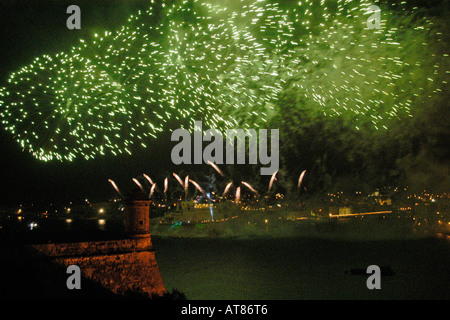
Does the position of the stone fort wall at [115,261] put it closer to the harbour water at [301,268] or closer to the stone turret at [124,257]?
the stone turret at [124,257]

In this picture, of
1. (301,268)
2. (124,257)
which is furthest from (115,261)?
(301,268)

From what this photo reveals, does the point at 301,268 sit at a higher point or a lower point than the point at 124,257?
lower

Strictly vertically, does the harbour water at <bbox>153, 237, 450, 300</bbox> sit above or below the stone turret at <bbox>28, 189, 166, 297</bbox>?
below

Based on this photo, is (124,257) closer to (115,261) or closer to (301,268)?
(115,261)

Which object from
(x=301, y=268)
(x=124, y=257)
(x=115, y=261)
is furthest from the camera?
(x=301, y=268)

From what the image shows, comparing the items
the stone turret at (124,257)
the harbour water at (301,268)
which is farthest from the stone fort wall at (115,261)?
the harbour water at (301,268)

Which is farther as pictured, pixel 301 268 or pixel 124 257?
pixel 301 268

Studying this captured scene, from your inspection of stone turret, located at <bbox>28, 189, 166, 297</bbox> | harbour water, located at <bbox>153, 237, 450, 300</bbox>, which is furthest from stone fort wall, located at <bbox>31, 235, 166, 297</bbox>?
harbour water, located at <bbox>153, 237, 450, 300</bbox>

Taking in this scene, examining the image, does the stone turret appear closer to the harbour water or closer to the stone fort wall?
the stone fort wall

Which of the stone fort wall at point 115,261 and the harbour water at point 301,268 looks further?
the harbour water at point 301,268

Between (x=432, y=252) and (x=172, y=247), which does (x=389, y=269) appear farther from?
(x=172, y=247)

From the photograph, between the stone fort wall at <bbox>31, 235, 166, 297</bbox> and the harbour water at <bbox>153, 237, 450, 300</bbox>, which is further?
the harbour water at <bbox>153, 237, 450, 300</bbox>
